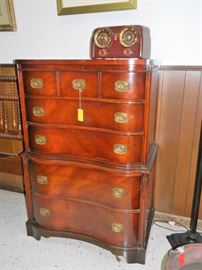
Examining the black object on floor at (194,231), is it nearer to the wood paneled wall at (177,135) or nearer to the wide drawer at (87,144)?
the wood paneled wall at (177,135)

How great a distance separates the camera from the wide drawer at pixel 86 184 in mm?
1370

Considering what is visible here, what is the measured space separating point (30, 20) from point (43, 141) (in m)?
0.97

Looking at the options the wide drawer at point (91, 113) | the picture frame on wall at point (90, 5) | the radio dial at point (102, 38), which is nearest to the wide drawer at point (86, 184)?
the wide drawer at point (91, 113)

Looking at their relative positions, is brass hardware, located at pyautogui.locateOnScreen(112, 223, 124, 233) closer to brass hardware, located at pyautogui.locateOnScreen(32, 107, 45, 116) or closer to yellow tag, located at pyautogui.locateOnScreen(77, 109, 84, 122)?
yellow tag, located at pyautogui.locateOnScreen(77, 109, 84, 122)

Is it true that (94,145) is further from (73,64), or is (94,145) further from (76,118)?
(73,64)

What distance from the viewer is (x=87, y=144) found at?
4.56 ft

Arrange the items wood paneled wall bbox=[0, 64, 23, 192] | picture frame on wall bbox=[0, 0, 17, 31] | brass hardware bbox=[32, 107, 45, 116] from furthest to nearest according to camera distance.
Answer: wood paneled wall bbox=[0, 64, 23, 192] < picture frame on wall bbox=[0, 0, 17, 31] < brass hardware bbox=[32, 107, 45, 116]

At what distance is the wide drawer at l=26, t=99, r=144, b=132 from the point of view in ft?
4.08

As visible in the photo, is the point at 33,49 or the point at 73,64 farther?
the point at 33,49

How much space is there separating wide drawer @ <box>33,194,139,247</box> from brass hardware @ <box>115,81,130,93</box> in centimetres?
72

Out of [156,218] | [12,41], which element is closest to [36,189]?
[156,218]

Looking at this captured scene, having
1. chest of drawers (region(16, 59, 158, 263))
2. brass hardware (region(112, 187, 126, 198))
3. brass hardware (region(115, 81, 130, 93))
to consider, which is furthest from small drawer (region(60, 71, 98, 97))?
brass hardware (region(112, 187, 126, 198))

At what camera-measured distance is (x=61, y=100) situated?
4.42ft

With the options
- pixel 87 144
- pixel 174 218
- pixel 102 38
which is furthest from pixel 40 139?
pixel 174 218
